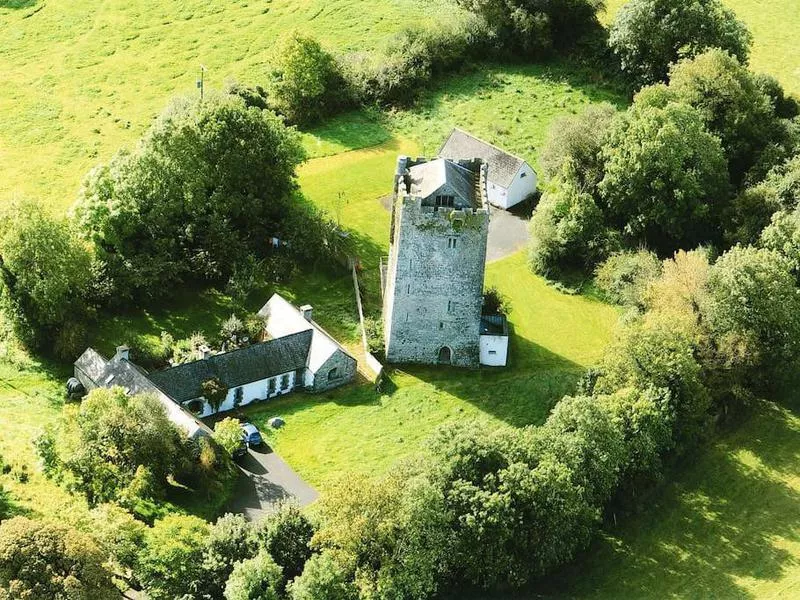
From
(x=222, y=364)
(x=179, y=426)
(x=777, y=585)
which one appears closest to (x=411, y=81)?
(x=222, y=364)

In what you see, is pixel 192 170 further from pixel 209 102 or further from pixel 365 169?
pixel 365 169

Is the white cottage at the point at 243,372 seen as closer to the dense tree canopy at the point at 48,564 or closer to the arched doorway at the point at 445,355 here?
the arched doorway at the point at 445,355

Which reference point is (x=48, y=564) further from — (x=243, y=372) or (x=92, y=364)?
(x=243, y=372)

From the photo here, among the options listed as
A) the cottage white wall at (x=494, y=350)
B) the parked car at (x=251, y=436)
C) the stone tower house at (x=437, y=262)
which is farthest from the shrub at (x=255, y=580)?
the cottage white wall at (x=494, y=350)

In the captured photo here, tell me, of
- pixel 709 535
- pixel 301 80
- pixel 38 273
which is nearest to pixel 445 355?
pixel 709 535

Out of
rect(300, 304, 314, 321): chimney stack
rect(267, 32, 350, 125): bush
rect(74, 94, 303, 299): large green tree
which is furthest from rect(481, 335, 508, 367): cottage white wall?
rect(267, 32, 350, 125): bush
